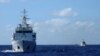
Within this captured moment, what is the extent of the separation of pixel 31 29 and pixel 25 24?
2.91 meters

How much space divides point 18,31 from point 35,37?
17.8 ft

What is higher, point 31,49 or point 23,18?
point 23,18

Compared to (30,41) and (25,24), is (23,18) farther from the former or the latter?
(30,41)

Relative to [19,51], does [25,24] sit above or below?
above

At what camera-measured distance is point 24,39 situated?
117m

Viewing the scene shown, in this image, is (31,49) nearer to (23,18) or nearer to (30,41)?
(30,41)

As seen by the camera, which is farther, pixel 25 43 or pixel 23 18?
pixel 23 18

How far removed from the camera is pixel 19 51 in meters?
118

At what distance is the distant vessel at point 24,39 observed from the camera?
116625 millimetres

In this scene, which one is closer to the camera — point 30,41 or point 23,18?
point 30,41

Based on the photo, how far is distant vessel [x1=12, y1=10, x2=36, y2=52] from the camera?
116625 millimetres

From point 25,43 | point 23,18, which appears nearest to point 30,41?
point 25,43

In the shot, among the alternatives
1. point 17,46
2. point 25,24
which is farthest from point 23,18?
point 17,46

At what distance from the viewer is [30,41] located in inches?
4577
